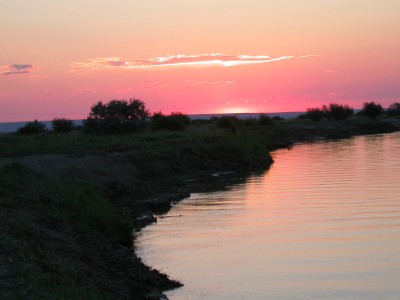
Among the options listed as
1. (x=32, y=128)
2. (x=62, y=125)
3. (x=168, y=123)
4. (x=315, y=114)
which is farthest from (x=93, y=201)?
(x=315, y=114)

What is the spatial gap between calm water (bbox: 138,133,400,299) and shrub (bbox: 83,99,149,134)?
2198cm

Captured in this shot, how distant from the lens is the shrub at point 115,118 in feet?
159

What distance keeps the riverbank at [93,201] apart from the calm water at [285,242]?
0.99m

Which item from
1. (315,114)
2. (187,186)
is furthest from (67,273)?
(315,114)

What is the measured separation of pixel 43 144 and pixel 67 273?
2621 centimetres

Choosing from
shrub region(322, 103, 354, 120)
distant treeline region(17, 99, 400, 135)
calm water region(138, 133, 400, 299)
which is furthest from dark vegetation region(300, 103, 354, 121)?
calm water region(138, 133, 400, 299)

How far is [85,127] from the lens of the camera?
49.2 metres

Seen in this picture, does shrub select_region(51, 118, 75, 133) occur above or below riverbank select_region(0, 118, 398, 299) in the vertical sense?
above

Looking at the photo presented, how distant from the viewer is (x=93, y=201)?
17.6 meters

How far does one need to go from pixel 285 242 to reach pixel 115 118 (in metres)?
34.2

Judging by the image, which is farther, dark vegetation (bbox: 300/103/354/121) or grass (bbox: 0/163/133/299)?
dark vegetation (bbox: 300/103/354/121)

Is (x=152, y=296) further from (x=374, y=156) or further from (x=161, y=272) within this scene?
(x=374, y=156)

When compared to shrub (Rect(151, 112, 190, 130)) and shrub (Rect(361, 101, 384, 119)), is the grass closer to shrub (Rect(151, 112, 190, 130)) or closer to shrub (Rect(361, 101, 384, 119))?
shrub (Rect(151, 112, 190, 130))

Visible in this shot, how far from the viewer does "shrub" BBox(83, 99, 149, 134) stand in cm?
4859
